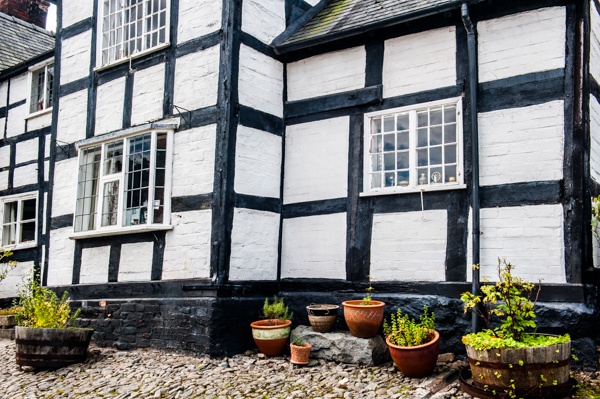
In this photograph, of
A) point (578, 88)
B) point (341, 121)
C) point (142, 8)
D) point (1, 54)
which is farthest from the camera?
point (1, 54)

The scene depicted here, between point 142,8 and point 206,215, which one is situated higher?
point 142,8

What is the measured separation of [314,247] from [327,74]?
105 inches

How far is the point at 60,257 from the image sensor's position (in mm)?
9906

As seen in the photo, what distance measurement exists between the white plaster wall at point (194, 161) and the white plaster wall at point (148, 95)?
29.7 inches

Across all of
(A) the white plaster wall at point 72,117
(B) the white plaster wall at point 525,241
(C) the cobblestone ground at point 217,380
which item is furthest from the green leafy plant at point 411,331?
(A) the white plaster wall at point 72,117

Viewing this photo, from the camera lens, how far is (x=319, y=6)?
1000cm

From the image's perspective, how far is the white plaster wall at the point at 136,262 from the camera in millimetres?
8602

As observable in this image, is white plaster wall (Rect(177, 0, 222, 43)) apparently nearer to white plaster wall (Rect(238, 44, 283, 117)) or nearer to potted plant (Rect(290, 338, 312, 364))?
white plaster wall (Rect(238, 44, 283, 117))

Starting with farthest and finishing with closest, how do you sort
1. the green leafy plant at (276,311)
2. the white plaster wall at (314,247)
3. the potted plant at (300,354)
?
the white plaster wall at (314,247)
the green leafy plant at (276,311)
the potted plant at (300,354)

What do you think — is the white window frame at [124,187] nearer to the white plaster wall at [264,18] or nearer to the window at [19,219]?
the white plaster wall at [264,18]

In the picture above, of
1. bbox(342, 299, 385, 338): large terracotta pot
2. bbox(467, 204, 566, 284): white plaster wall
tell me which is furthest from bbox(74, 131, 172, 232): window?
bbox(467, 204, 566, 284): white plaster wall

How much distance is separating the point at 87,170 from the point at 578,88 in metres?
7.72

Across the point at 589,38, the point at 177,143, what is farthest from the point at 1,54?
the point at 589,38

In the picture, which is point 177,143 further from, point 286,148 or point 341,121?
point 341,121
